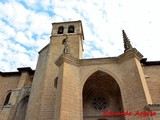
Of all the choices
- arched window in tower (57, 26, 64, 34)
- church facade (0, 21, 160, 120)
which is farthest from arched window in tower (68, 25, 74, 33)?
arched window in tower (57, 26, 64, 34)

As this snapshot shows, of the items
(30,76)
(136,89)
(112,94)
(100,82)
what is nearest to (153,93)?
(112,94)

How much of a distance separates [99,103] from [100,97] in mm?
471

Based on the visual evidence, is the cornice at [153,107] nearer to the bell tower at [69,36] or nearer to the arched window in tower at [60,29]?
the bell tower at [69,36]

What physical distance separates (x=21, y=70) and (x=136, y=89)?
38.6ft

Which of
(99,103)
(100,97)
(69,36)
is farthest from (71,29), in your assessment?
(99,103)

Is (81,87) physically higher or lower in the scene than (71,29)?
lower

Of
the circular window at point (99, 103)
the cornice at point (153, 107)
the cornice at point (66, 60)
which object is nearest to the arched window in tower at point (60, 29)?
the cornice at point (66, 60)

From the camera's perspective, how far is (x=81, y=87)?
9203mm

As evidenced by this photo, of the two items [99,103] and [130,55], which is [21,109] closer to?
[99,103]

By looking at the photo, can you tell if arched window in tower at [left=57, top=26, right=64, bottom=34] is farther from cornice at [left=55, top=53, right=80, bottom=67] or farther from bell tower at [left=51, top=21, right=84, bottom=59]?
cornice at [left=55, top=53, right=80, bottom=67]

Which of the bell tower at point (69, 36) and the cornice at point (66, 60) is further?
the bell tower at point (69, 36)

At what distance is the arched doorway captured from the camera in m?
11.1

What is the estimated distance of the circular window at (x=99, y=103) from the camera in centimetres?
1154

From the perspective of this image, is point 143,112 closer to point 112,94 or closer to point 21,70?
point 112,94
